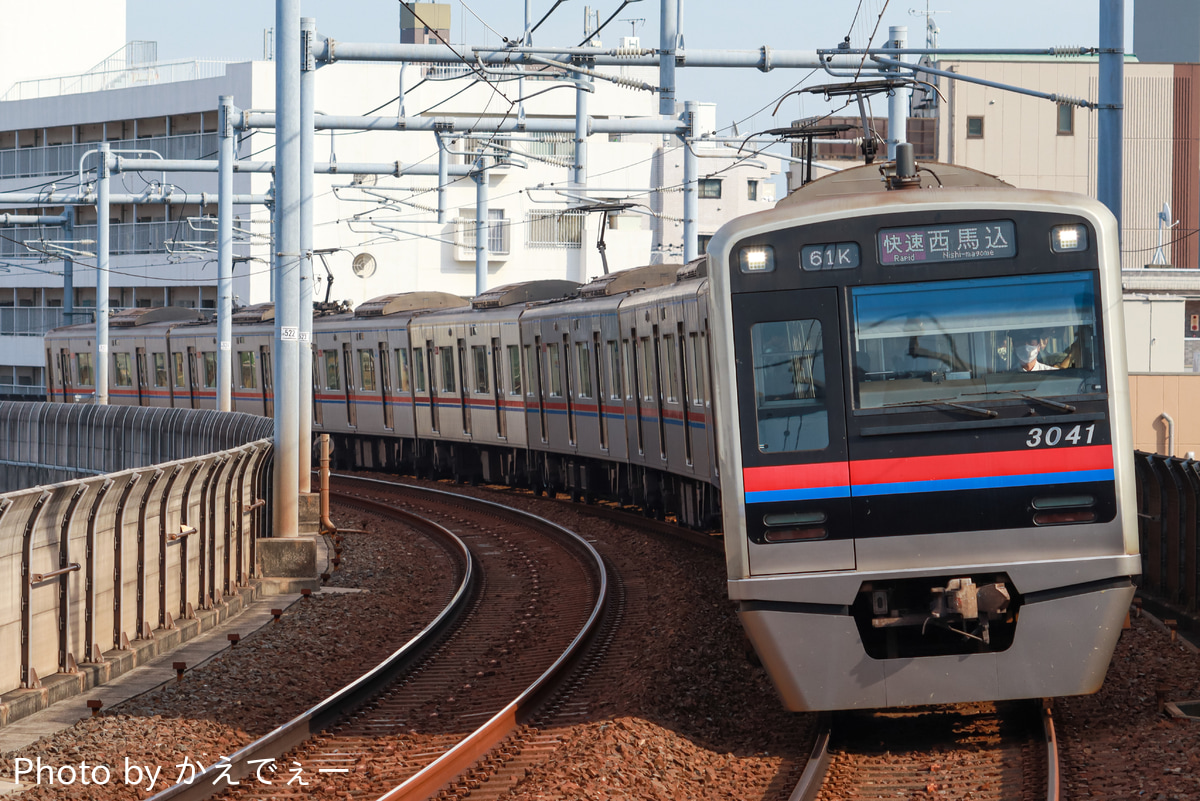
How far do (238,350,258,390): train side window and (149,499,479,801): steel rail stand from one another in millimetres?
20324

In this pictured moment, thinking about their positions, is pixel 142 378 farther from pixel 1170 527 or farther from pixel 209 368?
pixel 1170 527

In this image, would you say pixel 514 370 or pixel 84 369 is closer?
pixel 514 370

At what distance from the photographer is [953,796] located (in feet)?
23.8

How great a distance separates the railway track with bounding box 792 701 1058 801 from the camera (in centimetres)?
734

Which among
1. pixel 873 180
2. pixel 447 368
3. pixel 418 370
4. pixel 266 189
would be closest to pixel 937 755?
pixel 873 180

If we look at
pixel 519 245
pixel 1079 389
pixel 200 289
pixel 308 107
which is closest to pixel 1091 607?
pixel 1079 389

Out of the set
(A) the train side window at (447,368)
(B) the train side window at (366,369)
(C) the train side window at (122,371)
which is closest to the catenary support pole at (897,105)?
(A) the train side window at (447,368)

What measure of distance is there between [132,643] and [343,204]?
47.4 m

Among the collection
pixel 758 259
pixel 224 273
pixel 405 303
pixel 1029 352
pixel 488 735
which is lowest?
pixel 488 735

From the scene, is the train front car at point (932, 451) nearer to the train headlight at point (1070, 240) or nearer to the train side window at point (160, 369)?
the train headlight at point (1070, 240)

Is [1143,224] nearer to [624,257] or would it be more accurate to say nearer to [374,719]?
[624,257]

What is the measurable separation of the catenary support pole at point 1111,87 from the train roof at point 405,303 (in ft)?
59.3

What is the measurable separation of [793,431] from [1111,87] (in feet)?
21.4

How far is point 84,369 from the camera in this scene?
39.8 m
